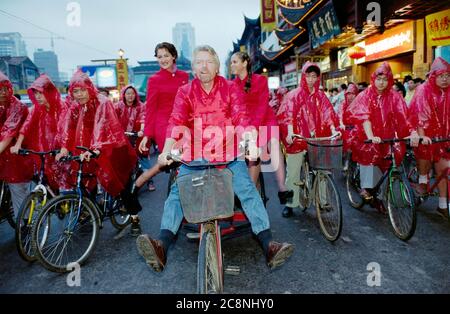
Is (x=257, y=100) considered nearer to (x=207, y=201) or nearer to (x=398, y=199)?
(x=398, y=199)

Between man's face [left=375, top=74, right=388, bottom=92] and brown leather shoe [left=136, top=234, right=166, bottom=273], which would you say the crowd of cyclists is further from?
brown leather shoe [left=136, top=234, right=166, bottom=273]

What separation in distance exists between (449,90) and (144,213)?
490 centimetres

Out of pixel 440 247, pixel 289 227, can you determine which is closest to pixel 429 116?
pixel 440 247

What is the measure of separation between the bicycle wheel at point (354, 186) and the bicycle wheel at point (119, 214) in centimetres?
351

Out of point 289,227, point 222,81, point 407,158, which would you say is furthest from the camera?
point 407,158

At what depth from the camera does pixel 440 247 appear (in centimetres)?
417

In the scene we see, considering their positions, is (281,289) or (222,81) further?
(222,81)

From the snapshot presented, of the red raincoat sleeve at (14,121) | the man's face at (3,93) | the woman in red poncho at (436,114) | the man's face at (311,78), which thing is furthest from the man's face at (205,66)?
the woman in red poncho at (436,114)

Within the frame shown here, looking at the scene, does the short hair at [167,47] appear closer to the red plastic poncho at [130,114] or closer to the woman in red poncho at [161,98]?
the woman in red poncho at [161,98]

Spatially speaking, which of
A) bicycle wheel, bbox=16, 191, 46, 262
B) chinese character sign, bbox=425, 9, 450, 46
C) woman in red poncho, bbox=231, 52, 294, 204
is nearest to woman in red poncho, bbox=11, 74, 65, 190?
bicycle wheel, bbox=16, 191, 46, 262

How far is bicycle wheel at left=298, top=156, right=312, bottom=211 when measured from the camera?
17.2ft

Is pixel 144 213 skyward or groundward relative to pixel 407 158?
groundward
